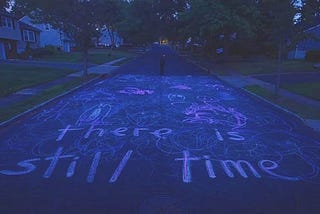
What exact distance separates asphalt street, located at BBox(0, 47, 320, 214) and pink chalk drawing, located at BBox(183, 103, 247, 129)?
0.12 feet

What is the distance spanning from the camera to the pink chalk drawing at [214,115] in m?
11.2

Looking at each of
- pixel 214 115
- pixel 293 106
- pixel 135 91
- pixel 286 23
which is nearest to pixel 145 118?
pixel 214 115

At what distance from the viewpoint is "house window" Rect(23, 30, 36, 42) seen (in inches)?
2000

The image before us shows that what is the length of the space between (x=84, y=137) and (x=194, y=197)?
14.5 feet

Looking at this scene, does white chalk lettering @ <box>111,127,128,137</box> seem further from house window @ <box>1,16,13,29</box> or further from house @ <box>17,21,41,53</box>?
house @ <box>17,21,41,53</box>

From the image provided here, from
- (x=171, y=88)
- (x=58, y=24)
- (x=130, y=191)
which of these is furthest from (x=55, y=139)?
(x=58, y=24)

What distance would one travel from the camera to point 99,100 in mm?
14945

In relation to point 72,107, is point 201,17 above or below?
above

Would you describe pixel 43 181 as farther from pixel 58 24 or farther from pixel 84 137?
pixel 58 24

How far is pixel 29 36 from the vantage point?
172 feet

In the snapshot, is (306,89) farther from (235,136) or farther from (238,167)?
(238,167)

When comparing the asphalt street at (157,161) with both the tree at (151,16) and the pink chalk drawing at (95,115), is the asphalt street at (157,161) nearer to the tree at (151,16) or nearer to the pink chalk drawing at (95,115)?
the pink chalk drawing at (95,115)

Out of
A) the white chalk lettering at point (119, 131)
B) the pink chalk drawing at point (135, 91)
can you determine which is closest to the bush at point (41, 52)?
the pink chalk drawing at point (135, 91)

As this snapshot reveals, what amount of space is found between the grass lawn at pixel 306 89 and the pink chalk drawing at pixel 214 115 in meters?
5.21
